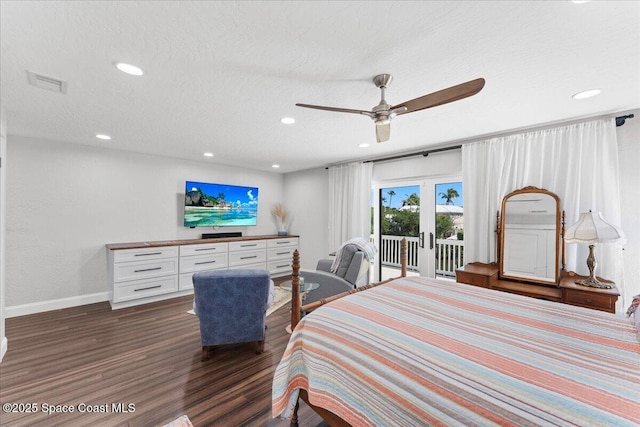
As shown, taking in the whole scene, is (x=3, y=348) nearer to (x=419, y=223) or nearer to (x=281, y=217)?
(x=281, y=217)

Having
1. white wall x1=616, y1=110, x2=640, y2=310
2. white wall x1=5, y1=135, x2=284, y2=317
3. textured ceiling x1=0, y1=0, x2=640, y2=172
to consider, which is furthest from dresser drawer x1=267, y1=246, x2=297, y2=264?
white wall x1=616, y1=110, x2=640, y2=310

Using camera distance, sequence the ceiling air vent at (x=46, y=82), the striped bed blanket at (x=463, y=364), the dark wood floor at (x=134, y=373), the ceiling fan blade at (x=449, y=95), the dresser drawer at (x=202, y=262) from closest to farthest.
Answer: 1. the striped bed blanket at (x=463, y=364)
2. the ceiling fan blade at (x=449, y=95)
3. the dark wood floor at (x=134, y=373)
4. the ceiling air vent at (x=46, y=82)
5. the dresser drawer at (x=202, y=262)

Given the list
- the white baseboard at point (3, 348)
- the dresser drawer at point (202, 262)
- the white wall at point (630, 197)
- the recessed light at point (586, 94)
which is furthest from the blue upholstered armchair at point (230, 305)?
the white wall at point (630, 197)

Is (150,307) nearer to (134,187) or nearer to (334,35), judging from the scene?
(134,187)

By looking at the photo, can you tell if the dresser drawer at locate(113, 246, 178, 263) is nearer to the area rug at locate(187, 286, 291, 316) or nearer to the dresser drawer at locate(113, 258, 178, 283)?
the dresser drawer at locate(113, 258, 178, 283)

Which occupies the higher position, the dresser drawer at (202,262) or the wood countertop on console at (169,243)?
the wood countertop on console at (169,243)

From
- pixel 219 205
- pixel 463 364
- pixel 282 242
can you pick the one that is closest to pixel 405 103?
pixel 463 364

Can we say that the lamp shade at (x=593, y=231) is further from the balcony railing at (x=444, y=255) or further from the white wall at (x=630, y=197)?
the balcony railing at (x=444, y=255)

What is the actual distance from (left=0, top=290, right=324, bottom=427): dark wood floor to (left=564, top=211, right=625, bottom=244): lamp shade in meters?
2.80

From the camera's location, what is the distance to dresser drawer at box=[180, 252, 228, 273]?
4406mm

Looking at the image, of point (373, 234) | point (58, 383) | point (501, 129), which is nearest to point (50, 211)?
point (58, 383)

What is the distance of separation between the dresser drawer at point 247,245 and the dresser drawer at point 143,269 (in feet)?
3.29

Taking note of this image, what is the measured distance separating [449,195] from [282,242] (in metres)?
3.48

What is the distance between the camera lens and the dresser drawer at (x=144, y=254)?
3.75 meters
